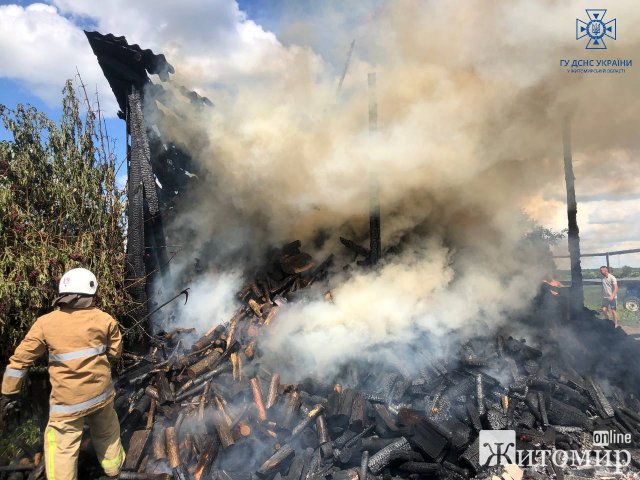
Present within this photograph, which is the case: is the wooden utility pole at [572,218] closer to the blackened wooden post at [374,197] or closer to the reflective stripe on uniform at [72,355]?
the blackened wooden post at [374,197]

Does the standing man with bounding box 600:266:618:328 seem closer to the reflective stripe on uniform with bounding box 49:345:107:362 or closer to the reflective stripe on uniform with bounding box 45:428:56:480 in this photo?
the reflective stripe on uniform with bounding box 49:345:107:362

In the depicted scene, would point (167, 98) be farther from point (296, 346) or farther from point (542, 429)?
point (542, 429)

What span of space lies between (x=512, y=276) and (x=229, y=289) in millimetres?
6780

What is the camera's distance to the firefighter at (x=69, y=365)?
4.02 metres

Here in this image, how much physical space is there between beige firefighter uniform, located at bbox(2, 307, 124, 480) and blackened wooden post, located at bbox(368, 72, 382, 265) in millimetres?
5797

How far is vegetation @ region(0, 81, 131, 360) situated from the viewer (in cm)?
572

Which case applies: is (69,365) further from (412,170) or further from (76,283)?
(412,170)

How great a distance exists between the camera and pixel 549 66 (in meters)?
8.02

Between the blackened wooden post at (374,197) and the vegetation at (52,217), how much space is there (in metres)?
5.17

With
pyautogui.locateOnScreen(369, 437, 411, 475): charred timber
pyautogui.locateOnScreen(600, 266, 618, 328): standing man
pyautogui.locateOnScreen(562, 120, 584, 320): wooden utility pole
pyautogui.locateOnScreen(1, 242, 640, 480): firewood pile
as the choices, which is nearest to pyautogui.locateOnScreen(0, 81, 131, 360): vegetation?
pyautogui.locateOnScreen(1, 242, 640, 480): firewood pile

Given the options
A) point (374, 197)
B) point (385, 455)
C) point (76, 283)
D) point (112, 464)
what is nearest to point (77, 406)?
point (112, 464)

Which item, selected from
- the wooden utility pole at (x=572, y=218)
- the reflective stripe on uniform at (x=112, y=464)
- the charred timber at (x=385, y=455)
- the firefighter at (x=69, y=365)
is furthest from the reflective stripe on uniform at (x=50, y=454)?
the wooden utility pole at (x=572, y=218)

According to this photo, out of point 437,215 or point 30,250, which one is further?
point 437,215

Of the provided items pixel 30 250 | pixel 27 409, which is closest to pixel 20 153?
pixel 30 250
